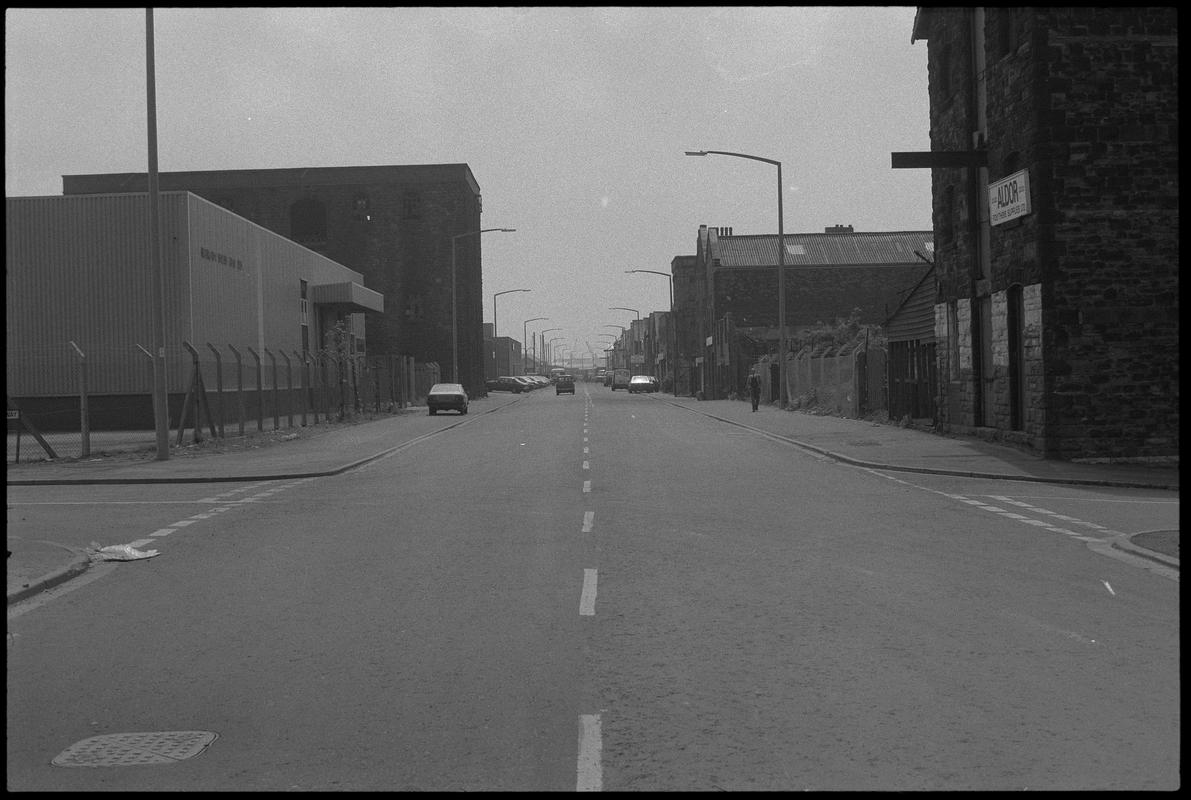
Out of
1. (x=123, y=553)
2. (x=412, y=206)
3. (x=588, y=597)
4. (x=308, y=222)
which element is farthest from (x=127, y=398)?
(x=308, y=222)

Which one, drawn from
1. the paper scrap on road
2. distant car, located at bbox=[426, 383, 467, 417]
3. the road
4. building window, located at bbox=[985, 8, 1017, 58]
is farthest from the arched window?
the paper scrap on road

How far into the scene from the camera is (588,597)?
924cm

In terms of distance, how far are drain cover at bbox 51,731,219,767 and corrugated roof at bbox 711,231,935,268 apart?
2969 inches

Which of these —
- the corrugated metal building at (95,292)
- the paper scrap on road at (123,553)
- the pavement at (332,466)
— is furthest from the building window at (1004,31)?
the corrugated metal building at (95,292)

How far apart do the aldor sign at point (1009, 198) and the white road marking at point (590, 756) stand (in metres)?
18.4

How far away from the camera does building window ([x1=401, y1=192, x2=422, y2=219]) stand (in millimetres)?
86312

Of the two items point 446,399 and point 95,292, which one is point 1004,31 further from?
point 446,399

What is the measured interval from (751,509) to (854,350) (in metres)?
26.4

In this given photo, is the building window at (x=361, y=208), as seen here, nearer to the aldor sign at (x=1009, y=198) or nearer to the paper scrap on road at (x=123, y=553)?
the aldor sign at (x=1009, y=198)

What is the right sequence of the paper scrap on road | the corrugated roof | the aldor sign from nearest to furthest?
the paper scrap on road → the aldor sign → the corrugated roof

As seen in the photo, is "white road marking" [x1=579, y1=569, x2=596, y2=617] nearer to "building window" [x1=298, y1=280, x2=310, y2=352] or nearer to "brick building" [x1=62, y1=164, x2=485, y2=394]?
"building window" [x1=298, y1=280, x2=310, y2=352]

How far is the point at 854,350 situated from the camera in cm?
4056

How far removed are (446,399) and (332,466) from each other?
28968 millimetres

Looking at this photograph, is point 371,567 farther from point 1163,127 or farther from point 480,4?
point 1163,127
